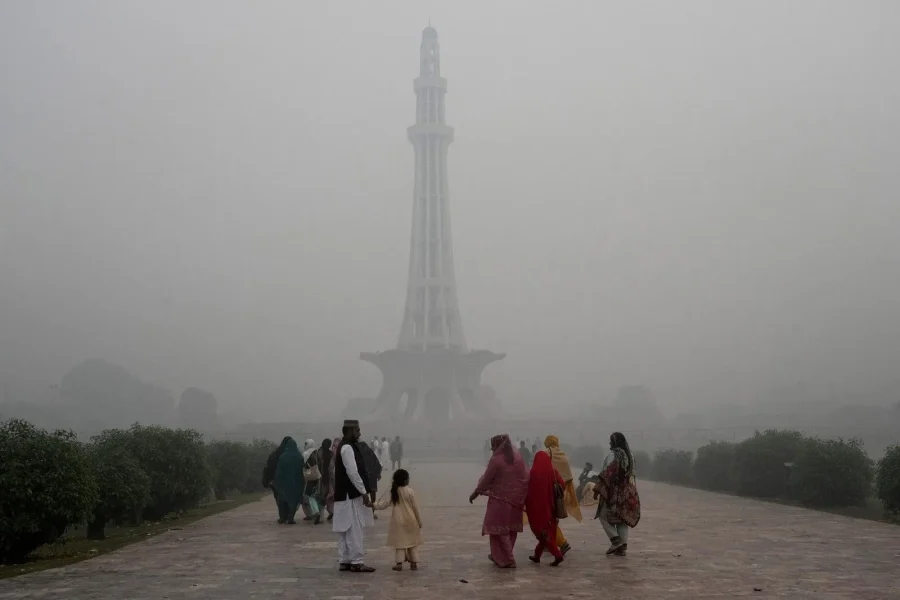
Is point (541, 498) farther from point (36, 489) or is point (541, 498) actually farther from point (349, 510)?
point (36, 489)

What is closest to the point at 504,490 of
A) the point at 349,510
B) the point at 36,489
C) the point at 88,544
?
the point at 349,510

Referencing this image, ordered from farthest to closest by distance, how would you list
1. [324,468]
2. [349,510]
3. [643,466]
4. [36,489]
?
[643,466]
[324,468]
[36,489]
[349,510]

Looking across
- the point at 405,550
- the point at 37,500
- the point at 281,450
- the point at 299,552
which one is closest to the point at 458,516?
the point at 281,450

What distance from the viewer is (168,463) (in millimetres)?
14500

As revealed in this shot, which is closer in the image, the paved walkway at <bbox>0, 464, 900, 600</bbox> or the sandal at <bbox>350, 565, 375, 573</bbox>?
the paved walkway at <bbox>0, 464, 900, 600</bbox>

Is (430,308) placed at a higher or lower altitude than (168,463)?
higher

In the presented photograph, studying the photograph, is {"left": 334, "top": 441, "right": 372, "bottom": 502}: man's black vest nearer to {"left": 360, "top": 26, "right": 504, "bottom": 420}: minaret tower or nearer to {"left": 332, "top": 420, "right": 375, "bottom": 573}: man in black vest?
{"left": 332, "top": 420, "right": 375, "bottom": 573}: man in black vest

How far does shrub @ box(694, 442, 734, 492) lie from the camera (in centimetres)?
1864

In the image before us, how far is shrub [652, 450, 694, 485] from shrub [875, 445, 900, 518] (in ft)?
30.7

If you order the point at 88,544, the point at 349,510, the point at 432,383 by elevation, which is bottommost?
the point at 88,544

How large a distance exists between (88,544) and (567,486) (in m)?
6.70

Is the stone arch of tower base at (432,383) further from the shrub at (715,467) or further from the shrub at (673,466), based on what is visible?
the shrub at (715,467)

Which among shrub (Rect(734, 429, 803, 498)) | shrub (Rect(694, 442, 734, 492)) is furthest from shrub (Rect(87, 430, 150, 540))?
shrub (Rect(694, 442, 734, 492))

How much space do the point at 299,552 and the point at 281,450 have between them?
321cm
